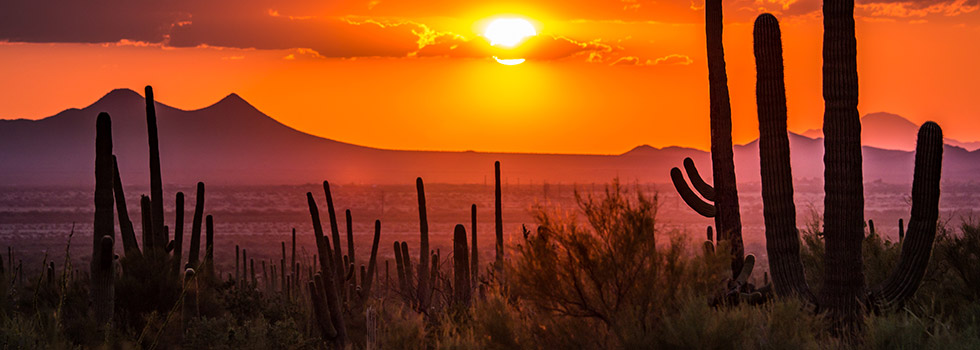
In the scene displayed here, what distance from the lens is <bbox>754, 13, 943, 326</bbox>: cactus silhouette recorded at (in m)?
15.3

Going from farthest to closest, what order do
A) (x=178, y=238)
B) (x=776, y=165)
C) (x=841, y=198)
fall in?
(x=178, y=238)
(x=776, y=165)
(x=841, y=198)

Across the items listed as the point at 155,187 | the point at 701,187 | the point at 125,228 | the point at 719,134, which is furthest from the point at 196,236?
the point at 719,134

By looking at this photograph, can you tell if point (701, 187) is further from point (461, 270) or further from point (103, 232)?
point (103, 232)

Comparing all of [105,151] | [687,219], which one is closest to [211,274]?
[105,151]

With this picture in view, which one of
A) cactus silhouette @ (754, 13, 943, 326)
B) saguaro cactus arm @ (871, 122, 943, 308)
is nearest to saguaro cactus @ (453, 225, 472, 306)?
cactus silhouette @ (754, 13, 943, 326)

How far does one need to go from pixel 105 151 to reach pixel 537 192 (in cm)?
12569

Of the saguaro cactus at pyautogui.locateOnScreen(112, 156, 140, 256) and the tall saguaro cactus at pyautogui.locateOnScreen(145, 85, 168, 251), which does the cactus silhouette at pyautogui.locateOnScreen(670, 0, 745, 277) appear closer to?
the saguaro cactus at pyautogui.locateOnScreen(112, 156, 140, 256)

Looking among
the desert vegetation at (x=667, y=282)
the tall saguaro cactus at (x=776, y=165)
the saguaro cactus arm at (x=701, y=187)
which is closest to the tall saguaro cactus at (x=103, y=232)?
the desert vegetation at (x=667, y=282)

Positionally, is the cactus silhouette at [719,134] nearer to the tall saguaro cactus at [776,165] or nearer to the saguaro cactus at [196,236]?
the tall saguaro cactus at [776,165]

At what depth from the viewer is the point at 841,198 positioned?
15.3 metres

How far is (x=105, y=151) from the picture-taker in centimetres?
2066

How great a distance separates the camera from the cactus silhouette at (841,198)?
1527 cm

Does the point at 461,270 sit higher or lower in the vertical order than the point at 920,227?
lower

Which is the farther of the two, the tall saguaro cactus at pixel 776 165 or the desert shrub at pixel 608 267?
the tall saguaro cactus at pixel 776 165
